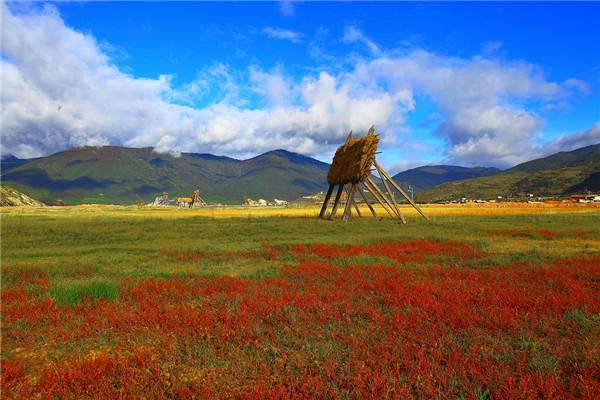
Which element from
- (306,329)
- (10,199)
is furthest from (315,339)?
(10,199)

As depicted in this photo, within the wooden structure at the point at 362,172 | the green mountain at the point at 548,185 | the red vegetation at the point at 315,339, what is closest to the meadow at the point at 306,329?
the red vegetation at the point at 315,339

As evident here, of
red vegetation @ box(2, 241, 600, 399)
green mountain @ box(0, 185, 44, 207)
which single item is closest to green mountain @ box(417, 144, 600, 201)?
red vegetation @ box(2, 241, 600, 399)

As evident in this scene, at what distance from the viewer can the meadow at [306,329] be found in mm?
4695

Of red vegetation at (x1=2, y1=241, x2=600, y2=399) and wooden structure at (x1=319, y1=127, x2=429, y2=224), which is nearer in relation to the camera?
red vegetation at (x1=2, y1=241, x2=600, y2=399)

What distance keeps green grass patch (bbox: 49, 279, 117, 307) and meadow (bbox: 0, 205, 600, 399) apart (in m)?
0.04

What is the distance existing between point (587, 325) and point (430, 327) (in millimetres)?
3122

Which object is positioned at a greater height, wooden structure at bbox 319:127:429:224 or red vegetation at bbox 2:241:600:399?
wooden structure at bbox 319:127:429:224

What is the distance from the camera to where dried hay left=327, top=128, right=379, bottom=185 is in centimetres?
3291

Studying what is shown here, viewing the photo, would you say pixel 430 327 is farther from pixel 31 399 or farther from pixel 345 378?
pixel 31 399

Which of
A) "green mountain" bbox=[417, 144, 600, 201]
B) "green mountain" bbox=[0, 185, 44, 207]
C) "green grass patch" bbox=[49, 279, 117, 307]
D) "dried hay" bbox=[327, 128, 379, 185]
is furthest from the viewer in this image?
"green mountain" bbox=[417, 144, 600, 201]

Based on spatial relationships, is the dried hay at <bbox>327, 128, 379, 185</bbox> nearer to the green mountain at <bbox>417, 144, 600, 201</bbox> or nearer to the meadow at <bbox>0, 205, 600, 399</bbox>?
the meadow at <bbox>0, 205, 600, 399</bbox>

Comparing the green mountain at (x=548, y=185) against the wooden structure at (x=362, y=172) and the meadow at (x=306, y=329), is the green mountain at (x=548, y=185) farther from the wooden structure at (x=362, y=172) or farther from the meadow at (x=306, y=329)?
the meadow at (x=306, y=329)

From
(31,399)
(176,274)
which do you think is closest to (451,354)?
(31,399)

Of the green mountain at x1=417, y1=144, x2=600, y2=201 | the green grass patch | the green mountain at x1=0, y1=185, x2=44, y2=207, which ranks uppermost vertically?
the green mountain at x1=417, y1=144, x2=600, y2=201
